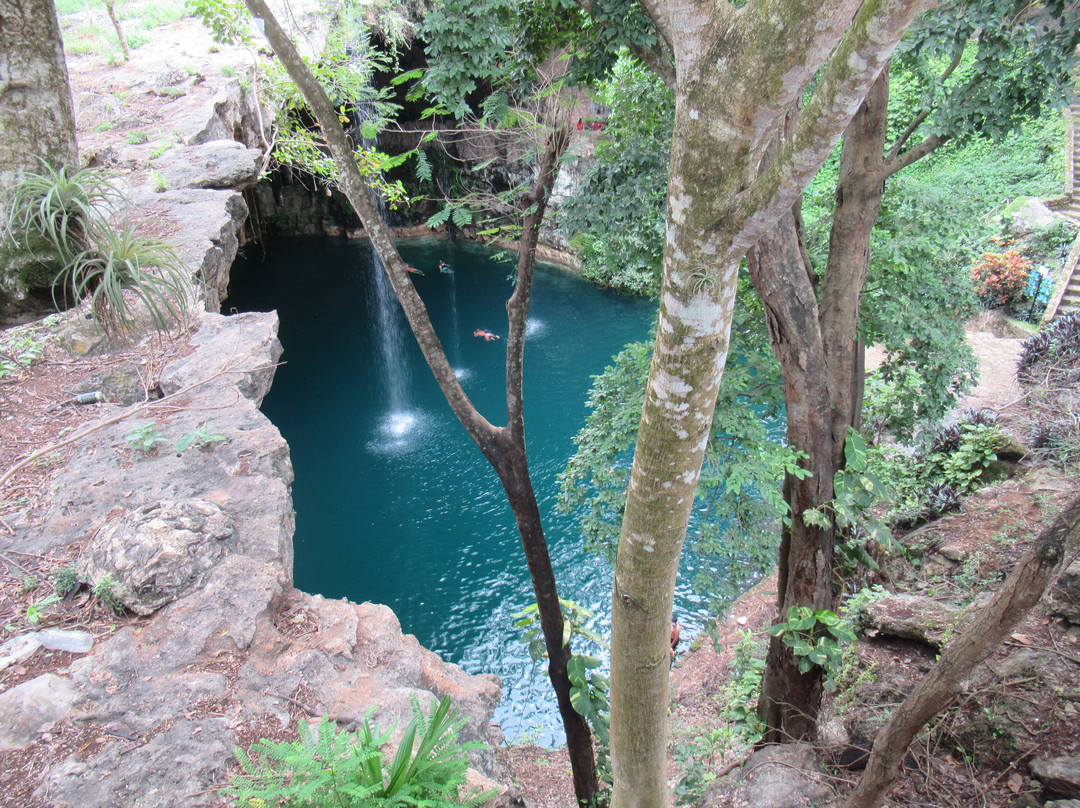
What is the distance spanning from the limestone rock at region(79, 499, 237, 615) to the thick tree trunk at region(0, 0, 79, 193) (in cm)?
185

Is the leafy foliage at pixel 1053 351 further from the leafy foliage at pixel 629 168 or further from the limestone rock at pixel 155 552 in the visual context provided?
the limestone rock at pixel 155 552

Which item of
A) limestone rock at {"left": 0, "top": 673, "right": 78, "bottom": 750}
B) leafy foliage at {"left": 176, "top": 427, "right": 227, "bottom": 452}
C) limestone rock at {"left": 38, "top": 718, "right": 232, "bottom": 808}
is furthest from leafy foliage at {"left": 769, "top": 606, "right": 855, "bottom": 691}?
leafy foliage at {"left": 176, "top": 427, "right": 227, "bottom": 452}

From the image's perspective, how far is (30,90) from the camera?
7.97ft

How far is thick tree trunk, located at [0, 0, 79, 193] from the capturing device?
2.35 meters

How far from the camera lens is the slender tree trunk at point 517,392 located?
3766 mm

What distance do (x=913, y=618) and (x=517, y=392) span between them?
126 inches

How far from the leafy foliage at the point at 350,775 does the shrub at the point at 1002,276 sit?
12.0 m

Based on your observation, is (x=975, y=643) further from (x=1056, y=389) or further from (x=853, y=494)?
(x=1056, y=389)

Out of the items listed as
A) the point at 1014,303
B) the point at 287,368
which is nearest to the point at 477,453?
the point at 287,368

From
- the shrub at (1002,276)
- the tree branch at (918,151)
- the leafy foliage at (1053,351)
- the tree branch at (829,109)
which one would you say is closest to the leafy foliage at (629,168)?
the tree branch at (918,151)

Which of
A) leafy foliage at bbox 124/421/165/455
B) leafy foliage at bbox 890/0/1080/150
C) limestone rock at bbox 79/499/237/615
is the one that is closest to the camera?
leafy foliage at bbox 890/0/1080/150

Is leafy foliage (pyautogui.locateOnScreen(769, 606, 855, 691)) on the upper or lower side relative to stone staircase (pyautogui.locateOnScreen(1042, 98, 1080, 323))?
lower

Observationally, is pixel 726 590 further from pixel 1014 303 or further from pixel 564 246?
pixel 564 246

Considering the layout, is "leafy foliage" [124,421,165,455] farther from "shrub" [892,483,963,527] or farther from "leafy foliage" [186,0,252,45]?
"shrub" [892,483,963,527]
